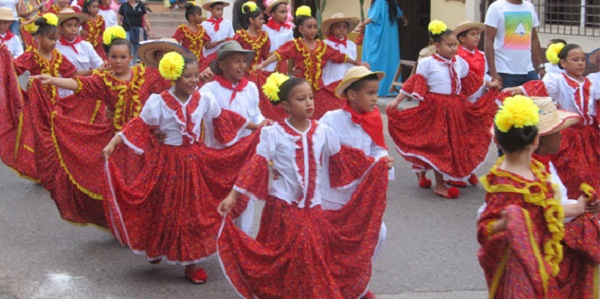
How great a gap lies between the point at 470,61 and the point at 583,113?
2335mm

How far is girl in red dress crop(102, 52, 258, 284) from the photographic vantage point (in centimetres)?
717

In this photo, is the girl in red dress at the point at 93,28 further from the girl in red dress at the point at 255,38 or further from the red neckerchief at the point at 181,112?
the red neckerchief at the point at 181,112

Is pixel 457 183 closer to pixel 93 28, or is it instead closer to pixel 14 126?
pixel 14 126

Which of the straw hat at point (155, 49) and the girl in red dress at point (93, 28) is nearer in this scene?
the straw hat at point (155, 49)

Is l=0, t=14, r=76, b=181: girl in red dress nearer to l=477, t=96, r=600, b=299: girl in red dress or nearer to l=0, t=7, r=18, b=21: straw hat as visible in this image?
l=0, t=7, r=18, b=21: straw hat

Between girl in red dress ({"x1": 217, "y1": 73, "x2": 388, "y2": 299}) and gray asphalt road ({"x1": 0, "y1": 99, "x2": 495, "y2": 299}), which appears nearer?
girl in red dress ({"x1": 217, "y1": 73, "x2": 388, "y2": 299})

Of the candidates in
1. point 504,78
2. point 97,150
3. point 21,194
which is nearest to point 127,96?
point 97,150

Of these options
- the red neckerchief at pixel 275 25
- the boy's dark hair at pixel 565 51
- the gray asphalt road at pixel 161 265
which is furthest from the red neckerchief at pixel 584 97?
the red neckerchief at pixel 275 25

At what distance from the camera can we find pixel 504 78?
1059 cm

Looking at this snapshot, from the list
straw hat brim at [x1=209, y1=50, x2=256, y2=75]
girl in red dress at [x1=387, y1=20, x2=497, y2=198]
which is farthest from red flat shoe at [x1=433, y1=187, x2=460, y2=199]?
straw hat brim at [x1=209, y1=50, x2=256, y2=75]

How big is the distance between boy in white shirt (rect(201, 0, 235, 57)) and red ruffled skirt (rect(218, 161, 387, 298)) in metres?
8.47

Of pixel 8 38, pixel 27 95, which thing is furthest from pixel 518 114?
pixel 8 38

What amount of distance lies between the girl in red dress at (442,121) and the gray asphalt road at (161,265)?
35 centimetres

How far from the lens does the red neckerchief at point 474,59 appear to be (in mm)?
10258
